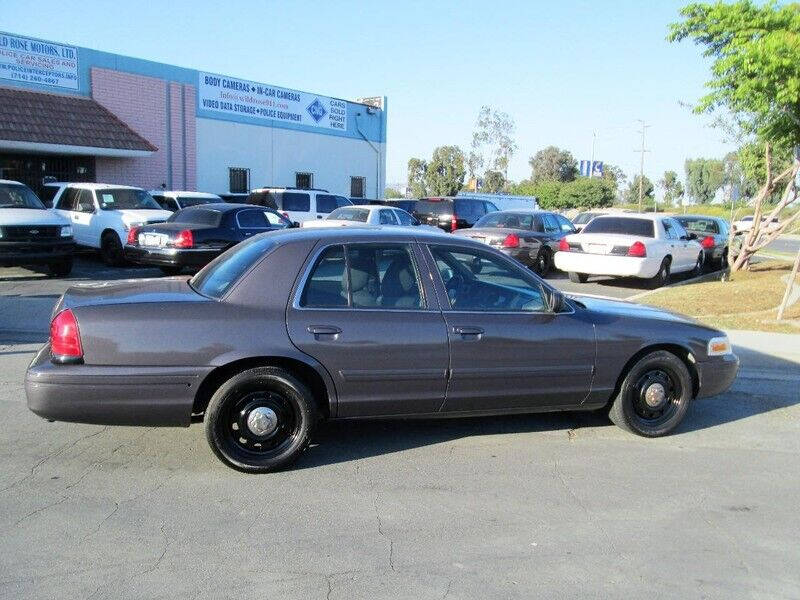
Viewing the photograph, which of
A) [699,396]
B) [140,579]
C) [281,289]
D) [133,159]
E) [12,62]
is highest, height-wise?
[12,62]

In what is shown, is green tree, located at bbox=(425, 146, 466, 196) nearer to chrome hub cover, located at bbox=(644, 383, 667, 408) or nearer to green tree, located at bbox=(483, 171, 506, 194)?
green tree, located at bbox=(483, 171, 506, 194)

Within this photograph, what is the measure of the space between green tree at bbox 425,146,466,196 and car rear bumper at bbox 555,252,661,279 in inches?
1782

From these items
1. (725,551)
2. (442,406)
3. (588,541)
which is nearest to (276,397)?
(442,406)

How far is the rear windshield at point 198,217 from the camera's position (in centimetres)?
1424

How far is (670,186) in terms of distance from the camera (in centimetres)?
8769

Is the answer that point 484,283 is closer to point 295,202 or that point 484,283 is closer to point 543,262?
point 543,262

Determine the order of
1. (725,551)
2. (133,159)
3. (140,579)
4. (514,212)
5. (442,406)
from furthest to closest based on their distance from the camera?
(133,159)
(514,212)
(442,406)
(725,551)
(140,579)

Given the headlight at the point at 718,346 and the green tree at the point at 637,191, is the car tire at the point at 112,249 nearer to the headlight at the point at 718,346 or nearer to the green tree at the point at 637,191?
the headlight at the point at 718,346

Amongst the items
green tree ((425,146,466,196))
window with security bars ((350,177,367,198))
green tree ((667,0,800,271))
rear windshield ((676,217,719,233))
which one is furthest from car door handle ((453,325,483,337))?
green tree ((425,146,466,196))

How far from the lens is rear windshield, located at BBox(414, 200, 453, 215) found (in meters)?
21.8

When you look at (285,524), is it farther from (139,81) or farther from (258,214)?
(139,81)

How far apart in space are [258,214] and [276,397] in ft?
34.6

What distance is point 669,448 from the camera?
564cm

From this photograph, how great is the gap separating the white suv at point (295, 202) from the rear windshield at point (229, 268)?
48.2ft
